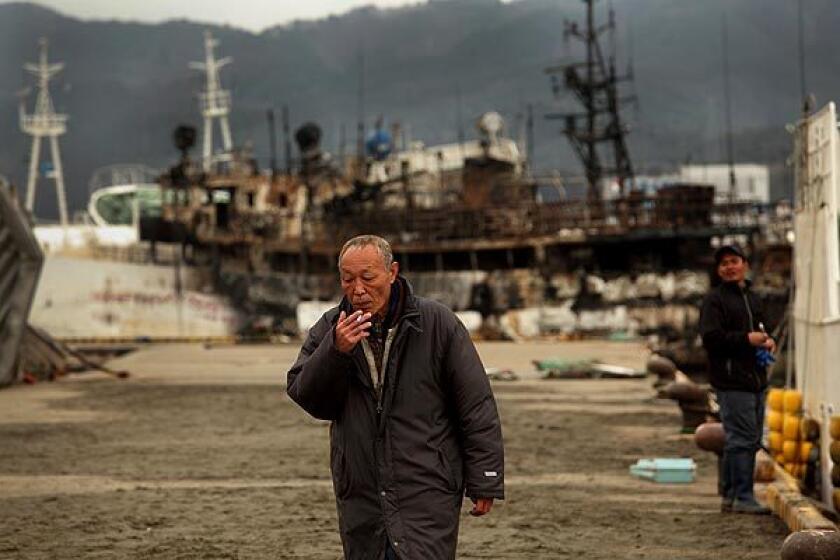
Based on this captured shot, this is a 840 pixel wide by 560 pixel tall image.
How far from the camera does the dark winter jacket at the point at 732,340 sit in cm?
999

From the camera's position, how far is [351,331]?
534 centimetres

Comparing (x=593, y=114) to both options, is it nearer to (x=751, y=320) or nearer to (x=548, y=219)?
(x=548, y=219)

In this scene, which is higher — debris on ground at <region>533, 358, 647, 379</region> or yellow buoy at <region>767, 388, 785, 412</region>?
yellow buoy at <region>767, 388, 785, 412</region>

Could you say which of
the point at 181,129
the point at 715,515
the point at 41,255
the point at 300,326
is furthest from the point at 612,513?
the point at 181,129

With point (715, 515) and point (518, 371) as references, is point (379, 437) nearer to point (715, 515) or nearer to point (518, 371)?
point (715, 515)

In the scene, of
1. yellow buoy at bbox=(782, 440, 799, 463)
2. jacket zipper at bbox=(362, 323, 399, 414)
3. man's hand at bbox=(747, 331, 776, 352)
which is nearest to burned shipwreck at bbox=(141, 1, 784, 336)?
yellow buoy at bbox=(782, 440, 799, 463)

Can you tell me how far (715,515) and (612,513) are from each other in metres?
0.68

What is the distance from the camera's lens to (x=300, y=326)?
177ft

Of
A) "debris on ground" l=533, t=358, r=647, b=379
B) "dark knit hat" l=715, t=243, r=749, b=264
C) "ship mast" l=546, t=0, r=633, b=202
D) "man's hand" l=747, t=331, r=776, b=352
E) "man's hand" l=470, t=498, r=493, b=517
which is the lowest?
"debris on ground" l=533, t=358, r=647, b=379

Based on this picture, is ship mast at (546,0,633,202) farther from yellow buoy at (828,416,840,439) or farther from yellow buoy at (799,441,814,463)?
yellow buoy at (828,416,840,439)

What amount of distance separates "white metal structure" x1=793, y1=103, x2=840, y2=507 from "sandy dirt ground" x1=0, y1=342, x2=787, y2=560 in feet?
3.20

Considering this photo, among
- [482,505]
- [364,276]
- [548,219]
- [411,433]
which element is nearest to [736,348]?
[482,505]

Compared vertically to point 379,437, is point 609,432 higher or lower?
lower

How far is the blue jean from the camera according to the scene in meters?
10.1
